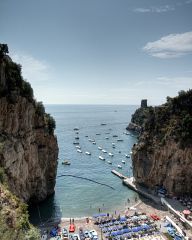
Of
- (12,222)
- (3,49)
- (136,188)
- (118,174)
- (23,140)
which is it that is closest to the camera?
(12,222)

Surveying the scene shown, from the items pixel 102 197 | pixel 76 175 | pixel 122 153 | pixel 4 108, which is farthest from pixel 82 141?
pixel 4 108

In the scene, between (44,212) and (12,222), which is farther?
(44,212)

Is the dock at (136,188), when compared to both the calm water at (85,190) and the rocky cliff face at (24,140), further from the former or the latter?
the rocky cliff face at (24,140)

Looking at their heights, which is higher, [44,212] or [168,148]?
[168,148]

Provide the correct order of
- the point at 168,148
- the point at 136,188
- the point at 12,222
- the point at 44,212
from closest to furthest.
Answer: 1. the point at 12,222
2. the point at 44,212
3. the point at 168,148
4. the point at 136,188

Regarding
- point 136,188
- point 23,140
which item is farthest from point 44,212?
point 136,188

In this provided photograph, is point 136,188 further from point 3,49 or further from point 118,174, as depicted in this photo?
point 3,49
